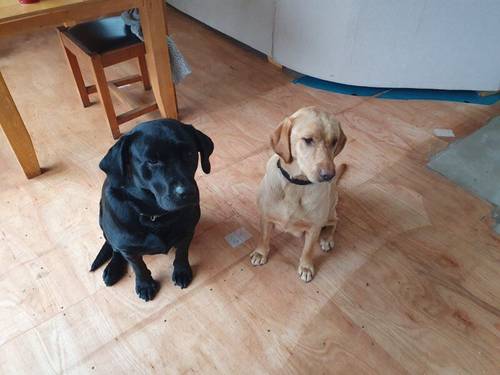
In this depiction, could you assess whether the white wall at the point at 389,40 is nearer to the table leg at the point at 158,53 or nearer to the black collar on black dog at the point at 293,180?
the table leg at the point at 158,53

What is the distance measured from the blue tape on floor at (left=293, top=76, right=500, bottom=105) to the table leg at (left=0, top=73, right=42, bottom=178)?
1977 millimetres

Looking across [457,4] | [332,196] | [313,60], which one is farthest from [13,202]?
[457,4]

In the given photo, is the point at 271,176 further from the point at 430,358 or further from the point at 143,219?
the point at 430,358

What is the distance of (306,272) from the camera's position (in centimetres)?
151

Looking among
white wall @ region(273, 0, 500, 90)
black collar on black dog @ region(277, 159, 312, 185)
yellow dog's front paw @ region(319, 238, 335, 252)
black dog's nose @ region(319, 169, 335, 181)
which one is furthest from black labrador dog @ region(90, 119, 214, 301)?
white wall @ region(273, 0, 500, 90)

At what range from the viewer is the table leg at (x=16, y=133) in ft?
5.55

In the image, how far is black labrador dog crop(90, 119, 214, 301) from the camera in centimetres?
105

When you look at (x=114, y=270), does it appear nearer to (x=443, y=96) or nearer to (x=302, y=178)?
(x=302, y=178)

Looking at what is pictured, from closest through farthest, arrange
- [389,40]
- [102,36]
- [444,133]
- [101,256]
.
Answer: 1. [101,256]
2. [102,36]
3. [444,133]
4. [389,40]

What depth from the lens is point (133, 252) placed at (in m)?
1.26

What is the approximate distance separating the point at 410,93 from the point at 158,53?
1890 millimetres

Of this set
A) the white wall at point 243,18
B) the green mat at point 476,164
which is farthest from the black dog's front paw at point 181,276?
the white wall at point 243,18

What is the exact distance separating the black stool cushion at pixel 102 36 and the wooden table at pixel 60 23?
0.16m

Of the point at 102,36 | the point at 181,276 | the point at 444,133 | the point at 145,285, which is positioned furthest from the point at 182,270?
the point at 444,133
